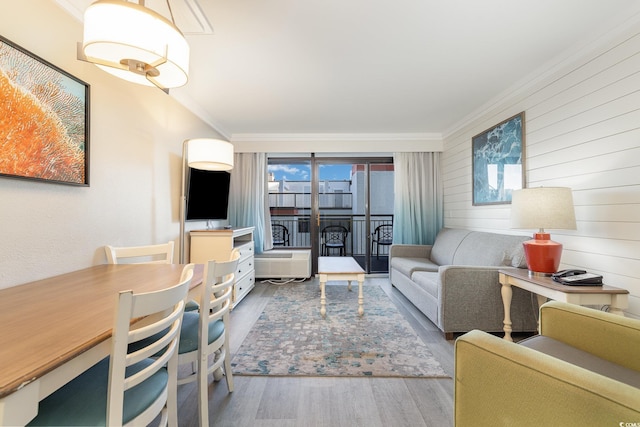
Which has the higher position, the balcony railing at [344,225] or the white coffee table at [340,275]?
the balcony railing at [344,225]

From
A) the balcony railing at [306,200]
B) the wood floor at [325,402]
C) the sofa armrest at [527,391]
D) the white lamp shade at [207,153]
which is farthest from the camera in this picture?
the balcony railing at [306,200]

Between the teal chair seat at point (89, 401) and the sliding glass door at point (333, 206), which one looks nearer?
the teal chair seat at point (89, 401)

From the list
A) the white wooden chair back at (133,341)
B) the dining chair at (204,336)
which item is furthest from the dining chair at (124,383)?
the dining chair at (204,336)

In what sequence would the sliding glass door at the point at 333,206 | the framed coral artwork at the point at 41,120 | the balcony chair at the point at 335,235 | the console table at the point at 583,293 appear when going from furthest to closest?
the balcony chair at the point at 335,235, the sliding glass door at the point at 333,206, the console table at the point at 583,293, the framed coral artwork at the point at 41,120

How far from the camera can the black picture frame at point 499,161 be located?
9.17 ft

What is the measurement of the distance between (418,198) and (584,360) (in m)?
3.50

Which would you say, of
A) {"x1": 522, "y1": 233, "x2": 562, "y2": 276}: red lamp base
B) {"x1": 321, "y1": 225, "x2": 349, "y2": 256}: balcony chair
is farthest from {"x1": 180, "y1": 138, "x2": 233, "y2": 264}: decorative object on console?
{"x1": 321, "y1": 225, "x2": 349, "y2": 256}: balcony chair

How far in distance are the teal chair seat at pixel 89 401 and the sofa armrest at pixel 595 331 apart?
1860mm

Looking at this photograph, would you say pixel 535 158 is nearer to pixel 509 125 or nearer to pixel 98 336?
pixel 509 125

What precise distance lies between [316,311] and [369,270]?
2.02m

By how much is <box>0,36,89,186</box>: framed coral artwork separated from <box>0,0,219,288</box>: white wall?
76mm

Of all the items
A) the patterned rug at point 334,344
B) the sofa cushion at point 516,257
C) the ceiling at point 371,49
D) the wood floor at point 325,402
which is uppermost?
the ceiling at point 371,49

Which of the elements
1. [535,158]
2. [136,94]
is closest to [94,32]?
[136,94]

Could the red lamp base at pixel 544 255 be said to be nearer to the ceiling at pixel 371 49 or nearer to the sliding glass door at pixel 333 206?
the ceiling at pixel 371 49
